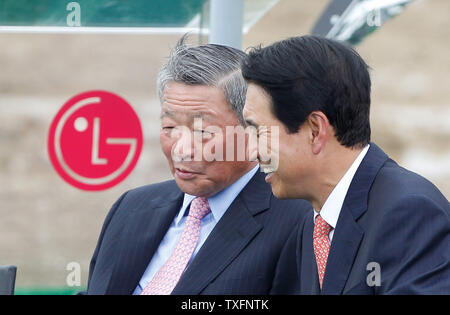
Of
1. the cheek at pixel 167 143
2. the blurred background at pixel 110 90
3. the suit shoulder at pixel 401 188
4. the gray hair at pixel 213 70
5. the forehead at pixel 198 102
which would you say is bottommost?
the blurred background at pixel 110 90

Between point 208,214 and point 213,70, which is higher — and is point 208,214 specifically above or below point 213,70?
below

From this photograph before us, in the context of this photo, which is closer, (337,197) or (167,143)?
(337,197)

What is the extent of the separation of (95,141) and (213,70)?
4.25 ft

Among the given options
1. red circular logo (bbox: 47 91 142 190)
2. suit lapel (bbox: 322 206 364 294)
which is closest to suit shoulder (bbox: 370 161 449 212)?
suit lapel (bbox: 322 206 364 294)

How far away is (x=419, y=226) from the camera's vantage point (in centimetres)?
197

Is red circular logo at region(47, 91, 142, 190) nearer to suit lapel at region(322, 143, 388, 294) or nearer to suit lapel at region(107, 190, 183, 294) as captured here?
suit lapel at region(107, 190, 183, 294)

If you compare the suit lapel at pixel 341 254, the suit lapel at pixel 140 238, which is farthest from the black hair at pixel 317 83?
the suit lapel at pixel 140 238

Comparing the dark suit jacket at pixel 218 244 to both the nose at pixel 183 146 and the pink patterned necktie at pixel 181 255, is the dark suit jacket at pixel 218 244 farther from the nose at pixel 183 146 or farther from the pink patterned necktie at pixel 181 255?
the nose at pixel 183 146

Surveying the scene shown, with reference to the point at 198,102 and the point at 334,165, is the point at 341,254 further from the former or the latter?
the point at 198,102

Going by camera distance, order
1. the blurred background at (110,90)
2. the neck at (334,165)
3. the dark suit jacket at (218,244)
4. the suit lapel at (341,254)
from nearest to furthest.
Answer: the suit lapel at (341,254) < the neck at (334,165) < the dark suit jacket at (218,244) < the blurred background at (110,90)

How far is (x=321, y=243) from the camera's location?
7.43 feet

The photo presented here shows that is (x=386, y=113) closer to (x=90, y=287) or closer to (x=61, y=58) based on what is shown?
(x=61, y=58)

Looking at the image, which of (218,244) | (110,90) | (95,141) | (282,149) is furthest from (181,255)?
(110,90)

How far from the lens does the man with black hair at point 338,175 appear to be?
6.52 feet
